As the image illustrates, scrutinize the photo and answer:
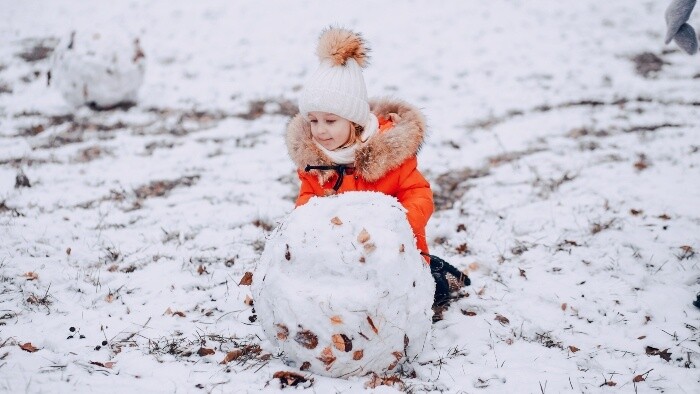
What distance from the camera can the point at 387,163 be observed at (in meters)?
3.17

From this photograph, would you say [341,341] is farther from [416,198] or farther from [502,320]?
[502,320]

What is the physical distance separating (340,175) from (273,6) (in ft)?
53.0

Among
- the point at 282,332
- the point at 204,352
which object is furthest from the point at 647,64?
the point at 204,352

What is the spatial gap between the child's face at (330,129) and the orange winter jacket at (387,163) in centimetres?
8

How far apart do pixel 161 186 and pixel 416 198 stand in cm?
376

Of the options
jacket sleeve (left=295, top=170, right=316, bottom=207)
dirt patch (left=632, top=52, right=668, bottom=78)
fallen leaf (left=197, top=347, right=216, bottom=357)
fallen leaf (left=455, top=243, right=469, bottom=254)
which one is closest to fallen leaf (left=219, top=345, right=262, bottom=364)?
fallen leaf (left=197, top=347, right=216, bottom=357)

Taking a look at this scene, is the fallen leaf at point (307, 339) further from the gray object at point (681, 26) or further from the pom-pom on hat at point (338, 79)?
the gray object at point (681, 26)

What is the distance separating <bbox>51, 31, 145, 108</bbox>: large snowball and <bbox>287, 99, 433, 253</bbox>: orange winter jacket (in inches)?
250

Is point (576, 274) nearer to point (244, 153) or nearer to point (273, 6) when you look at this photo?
point (244, 153)

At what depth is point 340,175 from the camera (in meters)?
3.37

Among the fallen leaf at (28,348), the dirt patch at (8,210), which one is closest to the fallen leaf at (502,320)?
the fallen leaf at (28,348)

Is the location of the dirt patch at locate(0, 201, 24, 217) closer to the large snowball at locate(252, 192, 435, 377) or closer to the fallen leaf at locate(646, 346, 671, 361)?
the large snowball at locate(252, 192, 435, 377)

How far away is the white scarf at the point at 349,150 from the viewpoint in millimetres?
3309

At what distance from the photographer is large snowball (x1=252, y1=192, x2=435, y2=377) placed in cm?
250
